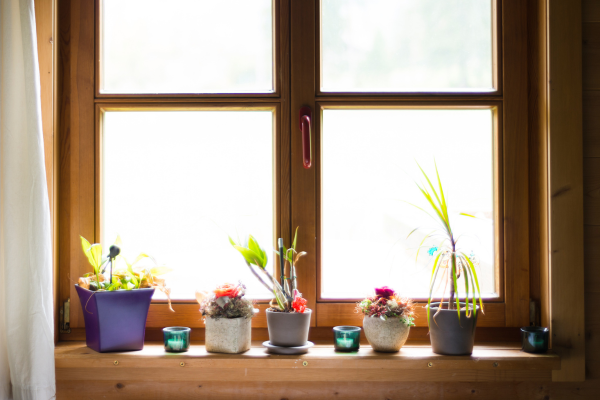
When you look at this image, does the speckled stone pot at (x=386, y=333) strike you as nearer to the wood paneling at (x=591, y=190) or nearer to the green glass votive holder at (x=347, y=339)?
the green glass votive holder at (x=347, y=339)

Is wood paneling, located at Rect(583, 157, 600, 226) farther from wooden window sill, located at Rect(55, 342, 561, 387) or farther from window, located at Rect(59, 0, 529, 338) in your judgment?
wooden window sill, located at Rect(55, 342, 561, 387)

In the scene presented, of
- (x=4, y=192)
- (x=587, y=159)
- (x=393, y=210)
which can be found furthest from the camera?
(x=393, y=210)

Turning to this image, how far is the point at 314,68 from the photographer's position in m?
1.42

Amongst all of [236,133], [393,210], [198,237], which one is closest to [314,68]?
[236,133]

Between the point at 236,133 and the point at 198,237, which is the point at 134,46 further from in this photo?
the point at 198,237

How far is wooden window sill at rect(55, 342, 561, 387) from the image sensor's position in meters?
1.25

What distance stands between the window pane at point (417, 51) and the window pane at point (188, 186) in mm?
299

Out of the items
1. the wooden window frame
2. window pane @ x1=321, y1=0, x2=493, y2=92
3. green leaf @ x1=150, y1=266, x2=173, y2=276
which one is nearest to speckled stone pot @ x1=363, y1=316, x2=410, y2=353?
the wooden window frame

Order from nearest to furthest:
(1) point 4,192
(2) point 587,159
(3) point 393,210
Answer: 1. (1) point 4,192
2. (2) point 587,159
3. (3) point 393,210

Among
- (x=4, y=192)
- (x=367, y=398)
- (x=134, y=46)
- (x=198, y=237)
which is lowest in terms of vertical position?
(x=367, y=398)

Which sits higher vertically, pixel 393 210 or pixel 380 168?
pixel 380 168

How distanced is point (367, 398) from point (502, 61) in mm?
1068

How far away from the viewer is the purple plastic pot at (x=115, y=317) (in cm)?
125

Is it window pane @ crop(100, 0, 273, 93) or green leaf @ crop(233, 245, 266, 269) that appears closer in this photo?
green leaf @ crop(233, 245, 266, 269)
